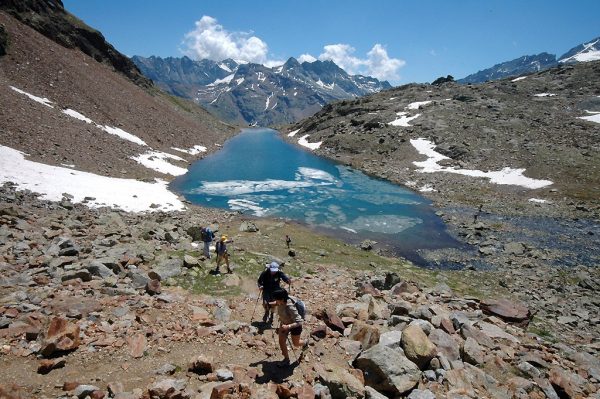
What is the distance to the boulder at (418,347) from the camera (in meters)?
10.7

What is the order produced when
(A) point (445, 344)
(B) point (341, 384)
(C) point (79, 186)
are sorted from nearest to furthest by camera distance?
(B) point (341, 384) → (A) point (445, 344) → (C) point (79, 186)

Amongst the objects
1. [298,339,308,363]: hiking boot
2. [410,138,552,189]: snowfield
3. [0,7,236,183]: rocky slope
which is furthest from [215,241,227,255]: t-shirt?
[410,138,552,189]: snowfield

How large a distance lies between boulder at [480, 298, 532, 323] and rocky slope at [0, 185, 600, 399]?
0.25 ft

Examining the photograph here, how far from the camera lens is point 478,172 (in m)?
60.0

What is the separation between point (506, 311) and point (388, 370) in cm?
1145

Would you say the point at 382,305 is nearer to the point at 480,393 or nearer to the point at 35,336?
the point at 480,393

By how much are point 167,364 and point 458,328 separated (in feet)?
34.6

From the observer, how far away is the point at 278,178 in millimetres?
60312

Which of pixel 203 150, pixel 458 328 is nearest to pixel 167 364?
pixel 458 328

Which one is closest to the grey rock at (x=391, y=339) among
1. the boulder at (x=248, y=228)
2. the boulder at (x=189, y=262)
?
the boulder at (x=189, y=262)

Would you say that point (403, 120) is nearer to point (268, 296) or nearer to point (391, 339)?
point (268, 296)

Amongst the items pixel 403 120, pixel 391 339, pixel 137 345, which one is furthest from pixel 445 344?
pixel 403 120

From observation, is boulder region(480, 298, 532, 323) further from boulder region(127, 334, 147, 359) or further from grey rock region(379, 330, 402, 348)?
boulder region(127, 334, 147, 359)

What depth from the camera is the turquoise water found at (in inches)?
1431
